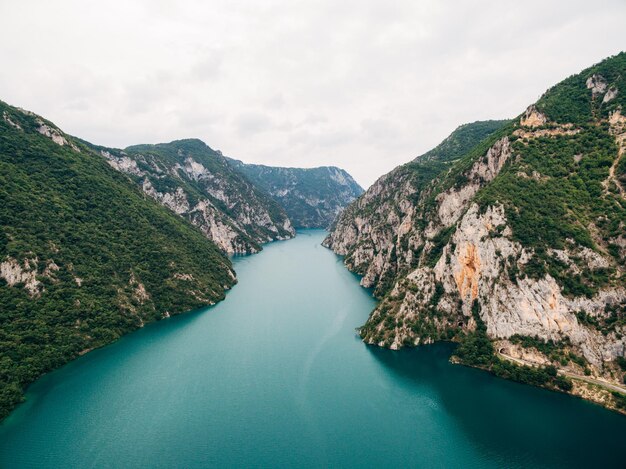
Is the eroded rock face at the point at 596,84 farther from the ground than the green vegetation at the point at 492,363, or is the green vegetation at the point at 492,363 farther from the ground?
the eroded rock face at the point at 596,84

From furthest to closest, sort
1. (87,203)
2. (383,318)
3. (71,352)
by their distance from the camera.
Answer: (87,203), (383,318), (71,352)

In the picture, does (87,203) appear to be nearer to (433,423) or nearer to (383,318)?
(383,318)

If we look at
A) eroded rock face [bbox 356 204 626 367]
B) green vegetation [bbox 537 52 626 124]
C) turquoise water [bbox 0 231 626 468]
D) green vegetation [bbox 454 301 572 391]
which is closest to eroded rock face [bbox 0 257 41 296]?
turquoise water [bbox 0 231 626 468]

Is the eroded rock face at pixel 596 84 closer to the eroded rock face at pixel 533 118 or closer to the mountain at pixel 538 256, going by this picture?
the mountain at pixel 538 256

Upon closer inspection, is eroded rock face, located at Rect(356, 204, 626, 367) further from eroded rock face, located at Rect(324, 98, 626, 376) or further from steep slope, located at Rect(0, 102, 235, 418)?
steep slope, located at Rect(0, 102, 235, 418)

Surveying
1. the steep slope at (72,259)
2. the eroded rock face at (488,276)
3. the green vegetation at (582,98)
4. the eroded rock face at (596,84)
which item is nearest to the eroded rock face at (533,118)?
the eroded rock face at (488,276)

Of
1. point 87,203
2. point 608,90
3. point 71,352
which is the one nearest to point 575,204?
point 608,90
